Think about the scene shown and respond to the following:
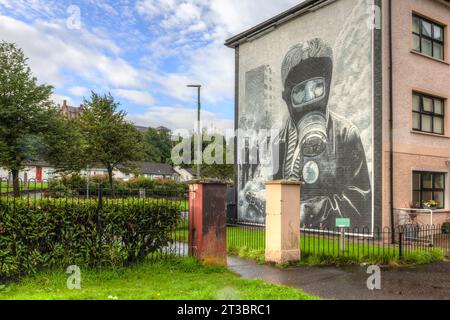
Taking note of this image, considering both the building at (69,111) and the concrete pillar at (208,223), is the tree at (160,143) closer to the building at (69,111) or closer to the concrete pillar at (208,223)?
the building at (69,111)

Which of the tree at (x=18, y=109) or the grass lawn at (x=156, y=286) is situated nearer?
the grass lawn at (x=156, y=286)

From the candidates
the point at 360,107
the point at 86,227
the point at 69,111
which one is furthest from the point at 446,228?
the point at 69,111

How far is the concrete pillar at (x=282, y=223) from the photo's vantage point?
10016 millimetres

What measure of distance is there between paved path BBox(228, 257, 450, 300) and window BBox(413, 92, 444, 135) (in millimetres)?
7214

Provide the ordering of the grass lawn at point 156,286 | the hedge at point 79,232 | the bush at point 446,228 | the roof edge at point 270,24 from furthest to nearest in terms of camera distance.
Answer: the roof edge at point 270,24 → the bush at point 446,228 → the hedge at point 79,232 → the grass lawn at point 156,286

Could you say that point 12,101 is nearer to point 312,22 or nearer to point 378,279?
point 312,22

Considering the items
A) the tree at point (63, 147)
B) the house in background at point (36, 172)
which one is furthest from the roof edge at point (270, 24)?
the tree at point (63, 147)

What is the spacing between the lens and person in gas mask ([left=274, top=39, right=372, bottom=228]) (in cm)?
1532

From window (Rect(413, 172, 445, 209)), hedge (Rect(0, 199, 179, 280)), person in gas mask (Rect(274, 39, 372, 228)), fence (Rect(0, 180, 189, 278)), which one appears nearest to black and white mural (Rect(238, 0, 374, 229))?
person in gas mask (Rect(274, 39, 372, 228))

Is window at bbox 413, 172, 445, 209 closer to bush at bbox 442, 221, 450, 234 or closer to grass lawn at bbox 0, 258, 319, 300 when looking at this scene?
bush at bbox 442, 221, 450, 234

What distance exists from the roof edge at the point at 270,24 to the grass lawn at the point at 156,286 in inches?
494
